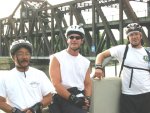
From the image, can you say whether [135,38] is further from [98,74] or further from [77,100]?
[77,100]

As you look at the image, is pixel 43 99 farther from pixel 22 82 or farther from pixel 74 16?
pixel 74 16

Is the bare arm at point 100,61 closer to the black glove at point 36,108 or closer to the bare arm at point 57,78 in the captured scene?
the bare arm at point 57,78

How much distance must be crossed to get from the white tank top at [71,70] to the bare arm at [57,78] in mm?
45

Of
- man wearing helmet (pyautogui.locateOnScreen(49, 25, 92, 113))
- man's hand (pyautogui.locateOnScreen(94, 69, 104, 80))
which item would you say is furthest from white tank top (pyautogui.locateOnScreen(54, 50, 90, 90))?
man's hand (pyautogui.locateOnScreen(94, 69, 104, 80))

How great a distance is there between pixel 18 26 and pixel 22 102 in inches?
1949

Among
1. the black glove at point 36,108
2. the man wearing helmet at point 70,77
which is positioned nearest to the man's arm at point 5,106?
the black glove at point 36,108

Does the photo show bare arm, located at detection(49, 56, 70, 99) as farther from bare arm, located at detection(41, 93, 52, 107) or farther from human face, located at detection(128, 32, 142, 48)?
human face, located at detection(128, 32, 142, 48)

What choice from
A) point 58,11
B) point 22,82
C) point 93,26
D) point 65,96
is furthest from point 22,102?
point 58,11

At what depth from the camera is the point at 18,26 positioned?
5200 centimetres

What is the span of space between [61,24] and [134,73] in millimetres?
36795

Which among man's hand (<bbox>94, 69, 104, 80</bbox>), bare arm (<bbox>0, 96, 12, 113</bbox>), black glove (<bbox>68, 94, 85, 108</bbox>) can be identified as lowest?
black glove (<bbox>68, 94, 85, 108</bbox>)

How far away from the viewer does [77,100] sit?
12.8 ft

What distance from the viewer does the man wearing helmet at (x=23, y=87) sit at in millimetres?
3338

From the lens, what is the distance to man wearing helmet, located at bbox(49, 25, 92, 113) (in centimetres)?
389
